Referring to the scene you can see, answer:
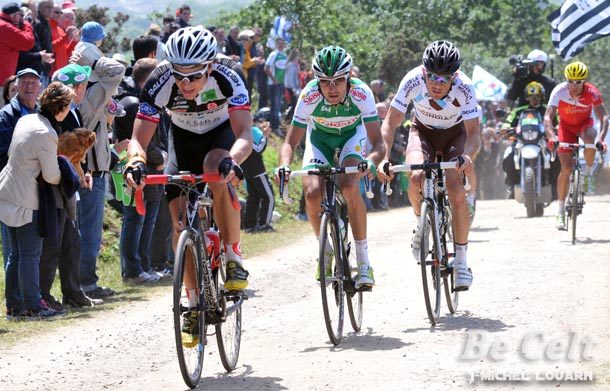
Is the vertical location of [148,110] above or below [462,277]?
above

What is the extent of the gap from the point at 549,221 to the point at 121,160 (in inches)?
346

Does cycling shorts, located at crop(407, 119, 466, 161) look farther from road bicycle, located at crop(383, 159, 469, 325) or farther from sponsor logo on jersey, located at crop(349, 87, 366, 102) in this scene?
sponsor logo on jersey, located at crop(349, 87, 366, 102)

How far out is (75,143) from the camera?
11922mm

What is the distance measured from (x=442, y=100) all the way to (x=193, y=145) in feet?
10.7

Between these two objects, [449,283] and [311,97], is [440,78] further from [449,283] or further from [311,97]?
[449,283]

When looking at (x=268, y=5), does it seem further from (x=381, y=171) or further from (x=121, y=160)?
(x=381, y=171)

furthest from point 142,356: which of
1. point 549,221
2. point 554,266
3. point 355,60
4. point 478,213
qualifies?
point 355,60

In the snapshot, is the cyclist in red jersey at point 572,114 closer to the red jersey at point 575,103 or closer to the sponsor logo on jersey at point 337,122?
the red jersey at point 575,103

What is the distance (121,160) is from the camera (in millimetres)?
13883

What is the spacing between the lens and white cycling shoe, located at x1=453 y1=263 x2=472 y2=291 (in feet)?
36.2

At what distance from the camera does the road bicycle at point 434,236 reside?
10.4 m

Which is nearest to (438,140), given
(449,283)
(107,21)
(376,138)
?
(449,283)

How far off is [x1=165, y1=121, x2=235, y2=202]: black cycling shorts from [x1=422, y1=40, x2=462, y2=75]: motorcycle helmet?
2.65 metres

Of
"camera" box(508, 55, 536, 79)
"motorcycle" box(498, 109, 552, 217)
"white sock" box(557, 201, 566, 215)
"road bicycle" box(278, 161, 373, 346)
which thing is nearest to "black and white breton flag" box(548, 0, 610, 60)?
"camera" box(508, 55, 536, 79)
